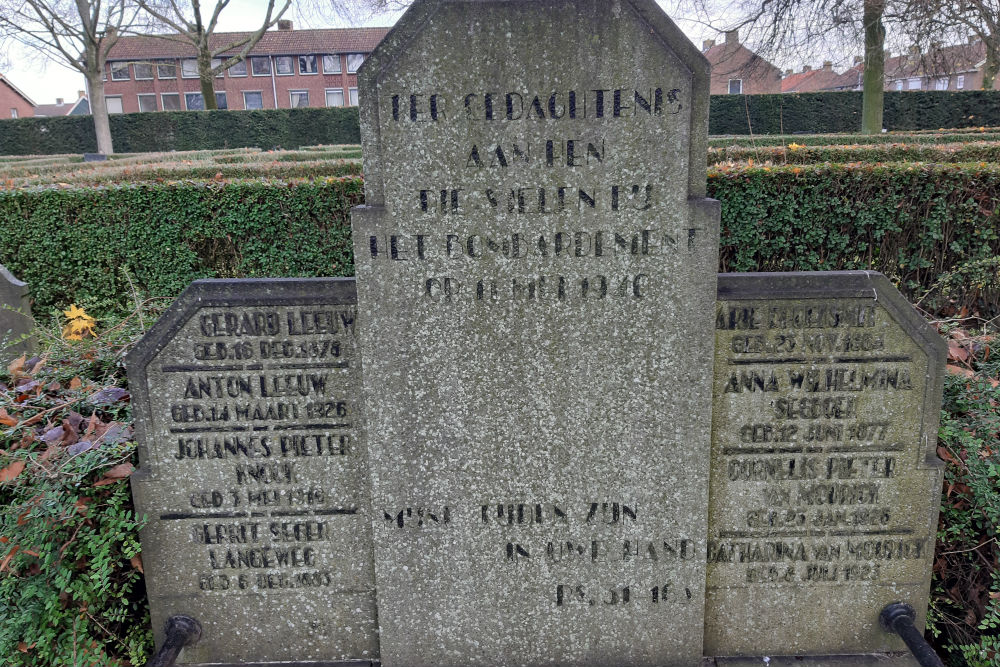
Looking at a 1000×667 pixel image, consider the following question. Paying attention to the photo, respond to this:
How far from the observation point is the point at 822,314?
2.38 metres

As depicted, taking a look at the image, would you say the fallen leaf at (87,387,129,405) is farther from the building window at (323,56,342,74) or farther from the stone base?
the building window at (323,56,342,74)

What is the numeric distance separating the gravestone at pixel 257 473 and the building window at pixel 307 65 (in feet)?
192

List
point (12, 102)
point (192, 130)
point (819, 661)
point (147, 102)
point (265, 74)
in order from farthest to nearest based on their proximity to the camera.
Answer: point (12, 102) → point (147, 102) → point (265, 74) → point (192, 130) → point (819, 661)

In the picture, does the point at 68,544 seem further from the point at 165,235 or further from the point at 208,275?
the point at 165,235

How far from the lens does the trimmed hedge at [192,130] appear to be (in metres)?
31.4

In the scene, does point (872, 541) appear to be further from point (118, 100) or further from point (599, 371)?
point (118, 100)

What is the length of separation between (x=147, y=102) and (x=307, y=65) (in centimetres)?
1451

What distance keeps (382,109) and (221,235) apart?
4.87 m

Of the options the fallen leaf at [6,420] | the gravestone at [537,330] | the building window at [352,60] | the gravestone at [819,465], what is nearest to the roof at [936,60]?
the gravestone at [819,465]

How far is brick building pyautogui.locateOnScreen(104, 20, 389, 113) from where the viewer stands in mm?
54031

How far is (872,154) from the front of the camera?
9.98 metres

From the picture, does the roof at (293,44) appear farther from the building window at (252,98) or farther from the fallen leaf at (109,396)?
the fallen leaf at (109,396)

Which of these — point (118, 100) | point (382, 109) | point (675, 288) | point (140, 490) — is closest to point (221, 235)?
point (140, 490)

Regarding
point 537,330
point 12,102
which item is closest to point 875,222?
point 537,330
